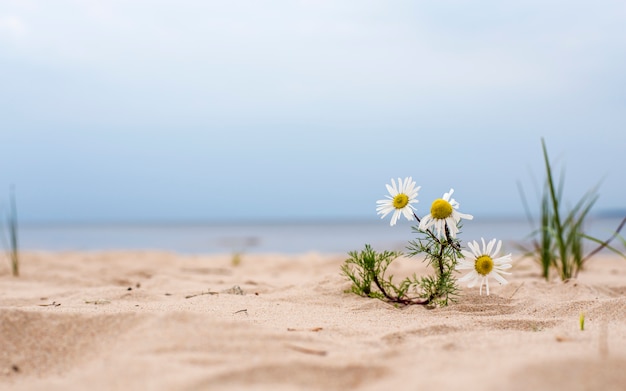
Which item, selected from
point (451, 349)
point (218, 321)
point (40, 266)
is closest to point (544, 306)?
point (451, 349)

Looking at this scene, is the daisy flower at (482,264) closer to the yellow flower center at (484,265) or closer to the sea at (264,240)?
the yellow flower center at (484,265)

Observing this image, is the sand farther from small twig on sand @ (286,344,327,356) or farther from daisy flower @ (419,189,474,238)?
daisy flower @ (419,189,474,238)

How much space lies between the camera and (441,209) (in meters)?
2.93

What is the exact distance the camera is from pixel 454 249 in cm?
309

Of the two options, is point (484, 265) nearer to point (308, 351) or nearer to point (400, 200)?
point (400, 200)

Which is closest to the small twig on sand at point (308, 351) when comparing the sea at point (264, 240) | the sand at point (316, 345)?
the sand at point (316, 345)

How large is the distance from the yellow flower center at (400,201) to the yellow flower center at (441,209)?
0.48 feet

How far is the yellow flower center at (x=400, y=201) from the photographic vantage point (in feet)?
9.96

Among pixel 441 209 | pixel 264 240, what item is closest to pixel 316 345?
pixel 441 209

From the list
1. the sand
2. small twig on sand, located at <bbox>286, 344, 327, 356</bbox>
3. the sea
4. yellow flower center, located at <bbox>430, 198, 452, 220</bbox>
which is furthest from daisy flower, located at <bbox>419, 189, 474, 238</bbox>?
the sea

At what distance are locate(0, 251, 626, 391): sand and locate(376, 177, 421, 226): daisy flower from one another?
0.52m

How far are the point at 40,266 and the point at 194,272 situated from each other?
1.91 metres

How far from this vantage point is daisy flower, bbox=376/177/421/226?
3008mm

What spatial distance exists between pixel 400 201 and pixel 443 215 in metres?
0.23
